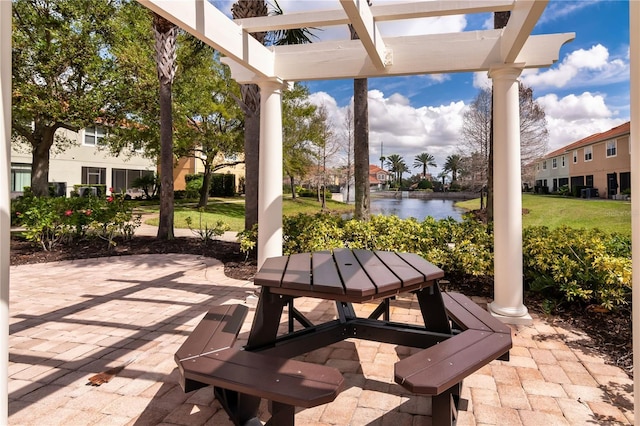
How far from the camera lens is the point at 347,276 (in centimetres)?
233

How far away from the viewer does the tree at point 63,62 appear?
10000 mm

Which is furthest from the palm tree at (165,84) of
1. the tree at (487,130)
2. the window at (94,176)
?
the window at (94,176)

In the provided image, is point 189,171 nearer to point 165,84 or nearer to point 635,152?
point 165,84

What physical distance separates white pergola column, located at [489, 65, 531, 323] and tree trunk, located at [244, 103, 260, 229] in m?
4.48

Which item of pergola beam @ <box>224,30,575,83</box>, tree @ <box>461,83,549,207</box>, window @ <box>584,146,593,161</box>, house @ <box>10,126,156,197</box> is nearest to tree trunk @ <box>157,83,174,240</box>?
pergola beam @ <box>224,30,575,83</box>

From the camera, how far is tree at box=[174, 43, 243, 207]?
13.4 m

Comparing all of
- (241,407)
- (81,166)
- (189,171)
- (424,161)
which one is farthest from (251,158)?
(424,161)

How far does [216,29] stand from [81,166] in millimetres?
25531

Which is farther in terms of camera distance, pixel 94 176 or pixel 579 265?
pixel 94 176

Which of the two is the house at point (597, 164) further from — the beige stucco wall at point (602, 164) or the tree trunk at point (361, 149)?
the tree trunk at point (361, 149)

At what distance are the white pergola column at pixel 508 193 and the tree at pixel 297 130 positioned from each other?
13.3 m

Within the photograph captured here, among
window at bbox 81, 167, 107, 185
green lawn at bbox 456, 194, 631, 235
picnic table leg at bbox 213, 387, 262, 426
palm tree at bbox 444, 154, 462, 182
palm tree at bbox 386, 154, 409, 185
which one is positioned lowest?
picnic table leg at bbox 213, 387, 262, 426

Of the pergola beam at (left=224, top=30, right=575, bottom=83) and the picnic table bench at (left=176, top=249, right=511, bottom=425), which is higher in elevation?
the pergola beam at (left=224, top=30, right=575, bottom=83)

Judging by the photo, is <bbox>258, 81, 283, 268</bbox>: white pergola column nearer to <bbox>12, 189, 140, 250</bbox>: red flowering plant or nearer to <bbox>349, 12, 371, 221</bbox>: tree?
<bbox>349, 12, 371, 221</bbox>: tree
